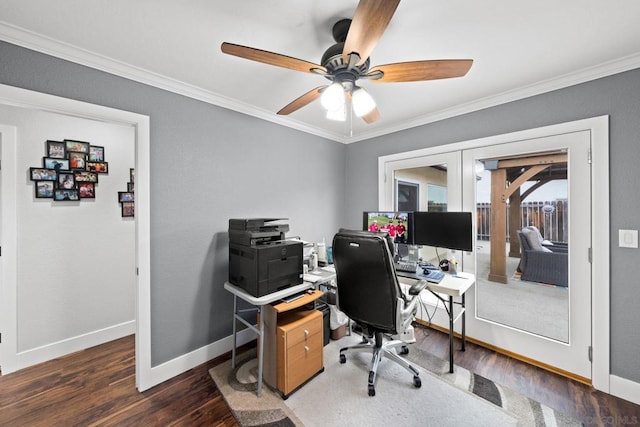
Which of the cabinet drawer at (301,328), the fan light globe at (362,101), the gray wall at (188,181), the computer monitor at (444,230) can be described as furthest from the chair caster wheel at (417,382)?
the fan light globe at (362,101)

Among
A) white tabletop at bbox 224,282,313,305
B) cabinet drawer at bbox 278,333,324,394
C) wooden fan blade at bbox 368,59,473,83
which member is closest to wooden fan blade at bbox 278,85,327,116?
wooden fan blade at bbox 368,59,473,83

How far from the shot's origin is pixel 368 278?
1.84m

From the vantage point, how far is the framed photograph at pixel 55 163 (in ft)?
7.37

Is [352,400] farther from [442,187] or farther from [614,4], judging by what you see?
[614,4]

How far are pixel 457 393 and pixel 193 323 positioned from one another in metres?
2.20

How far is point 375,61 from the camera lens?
1.76 meters

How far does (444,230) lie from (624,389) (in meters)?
1.59

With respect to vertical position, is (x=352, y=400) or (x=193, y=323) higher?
(x=193, y=323)

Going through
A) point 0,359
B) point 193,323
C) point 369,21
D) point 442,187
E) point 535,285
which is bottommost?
point 0,359

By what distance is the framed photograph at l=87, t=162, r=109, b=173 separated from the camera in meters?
2.50

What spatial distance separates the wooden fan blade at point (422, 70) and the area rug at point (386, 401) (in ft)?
6.96

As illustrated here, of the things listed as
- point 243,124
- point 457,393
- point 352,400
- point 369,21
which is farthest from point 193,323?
point 369,21

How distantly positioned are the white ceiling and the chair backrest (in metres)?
1.30

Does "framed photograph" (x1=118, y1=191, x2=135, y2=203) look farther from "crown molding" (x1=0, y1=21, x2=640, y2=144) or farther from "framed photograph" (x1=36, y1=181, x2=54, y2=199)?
"crown molding" (x1=0, y1=21, x2=640, y2=144)
